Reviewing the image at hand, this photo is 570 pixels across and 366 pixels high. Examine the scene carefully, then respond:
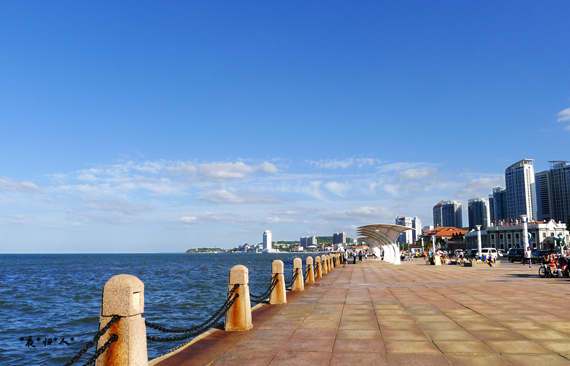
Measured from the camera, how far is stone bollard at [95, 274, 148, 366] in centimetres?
498

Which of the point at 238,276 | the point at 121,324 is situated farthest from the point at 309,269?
the point at 121,324

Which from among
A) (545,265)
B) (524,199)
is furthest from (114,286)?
(524,199)

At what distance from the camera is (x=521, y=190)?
624 ft

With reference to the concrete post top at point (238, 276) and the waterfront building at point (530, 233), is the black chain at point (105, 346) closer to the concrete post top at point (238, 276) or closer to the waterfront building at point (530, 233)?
the concrete post top at point (238, 276)

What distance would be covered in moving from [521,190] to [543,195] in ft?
31.3

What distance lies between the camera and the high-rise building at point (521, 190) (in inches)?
7372

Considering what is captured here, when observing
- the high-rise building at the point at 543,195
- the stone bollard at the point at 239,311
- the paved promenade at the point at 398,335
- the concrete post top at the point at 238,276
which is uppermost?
the high-rise building at the point at 543,195

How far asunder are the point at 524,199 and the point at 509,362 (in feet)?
682

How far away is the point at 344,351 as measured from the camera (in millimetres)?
6785

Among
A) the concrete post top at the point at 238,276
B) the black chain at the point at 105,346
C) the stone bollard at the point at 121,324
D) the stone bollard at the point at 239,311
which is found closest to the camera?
the black chain at the point at 105,346

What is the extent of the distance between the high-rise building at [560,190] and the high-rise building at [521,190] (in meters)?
7.30

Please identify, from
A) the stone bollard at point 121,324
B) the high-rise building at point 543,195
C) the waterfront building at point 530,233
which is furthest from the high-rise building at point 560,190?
the stone bollard at point 121,324

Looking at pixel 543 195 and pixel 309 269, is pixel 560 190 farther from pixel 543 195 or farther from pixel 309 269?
pixel 309 269

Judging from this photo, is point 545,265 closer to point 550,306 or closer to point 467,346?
point 550,306
